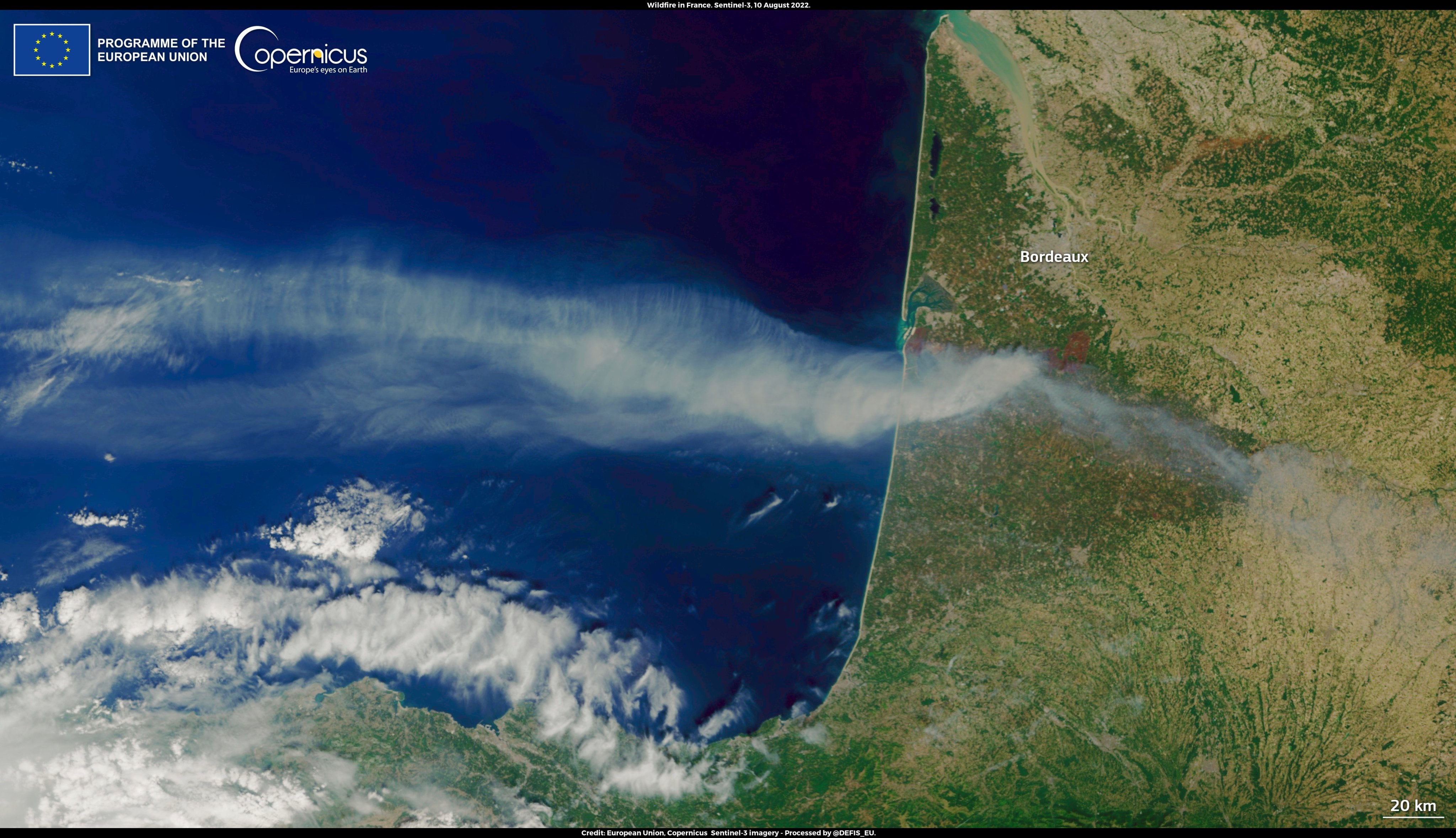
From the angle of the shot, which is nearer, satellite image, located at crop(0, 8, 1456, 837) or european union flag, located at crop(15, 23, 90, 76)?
satellite image, located at crop(0, 8, 1456, 837)

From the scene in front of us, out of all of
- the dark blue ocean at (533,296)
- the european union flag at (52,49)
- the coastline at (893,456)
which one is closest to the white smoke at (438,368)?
the dark blue ocean at (533,296)

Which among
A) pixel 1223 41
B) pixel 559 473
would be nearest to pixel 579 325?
pixel 559 473

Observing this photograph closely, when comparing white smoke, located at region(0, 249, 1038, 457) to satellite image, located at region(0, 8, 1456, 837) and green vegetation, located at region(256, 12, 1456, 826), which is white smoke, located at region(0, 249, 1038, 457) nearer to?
satellite image, located at region(0, 8, 1456, 837)

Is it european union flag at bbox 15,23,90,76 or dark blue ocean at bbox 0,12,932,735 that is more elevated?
european union flag at bbox 15,23,90,76

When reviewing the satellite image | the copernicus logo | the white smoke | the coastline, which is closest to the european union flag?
the satellite image

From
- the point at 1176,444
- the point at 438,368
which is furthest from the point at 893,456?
the point at 438,368

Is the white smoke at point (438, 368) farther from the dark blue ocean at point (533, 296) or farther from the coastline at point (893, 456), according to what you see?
the coastline at point (893, 456)
